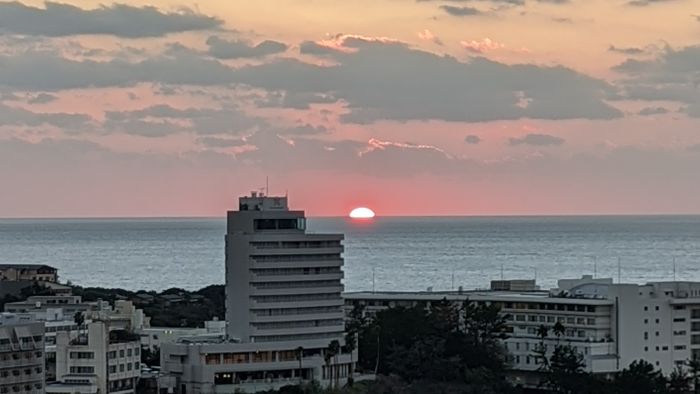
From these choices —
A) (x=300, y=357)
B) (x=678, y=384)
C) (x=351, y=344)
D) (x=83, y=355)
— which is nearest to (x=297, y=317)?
(x=300, y=357)

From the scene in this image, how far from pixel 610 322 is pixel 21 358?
38038mm

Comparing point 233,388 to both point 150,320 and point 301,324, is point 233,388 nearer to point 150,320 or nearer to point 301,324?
point 301,324

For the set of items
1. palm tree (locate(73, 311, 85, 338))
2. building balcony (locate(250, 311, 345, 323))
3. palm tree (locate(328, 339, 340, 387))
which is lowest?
palm tree (locate(328, 339, 340, 387))

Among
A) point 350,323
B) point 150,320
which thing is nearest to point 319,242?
point 350,323

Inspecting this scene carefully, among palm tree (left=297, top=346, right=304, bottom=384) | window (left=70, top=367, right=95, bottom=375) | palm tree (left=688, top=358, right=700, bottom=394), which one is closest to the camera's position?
window (left=70, top=367, right=95, bottom=375)

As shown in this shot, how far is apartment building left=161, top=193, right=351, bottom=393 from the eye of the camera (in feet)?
299

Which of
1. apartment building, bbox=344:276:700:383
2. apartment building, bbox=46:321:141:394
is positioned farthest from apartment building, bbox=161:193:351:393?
apartment building, bbox=344:276:700:383

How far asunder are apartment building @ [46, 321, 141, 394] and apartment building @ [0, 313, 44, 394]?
12.2 feet

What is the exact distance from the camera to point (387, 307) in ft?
356

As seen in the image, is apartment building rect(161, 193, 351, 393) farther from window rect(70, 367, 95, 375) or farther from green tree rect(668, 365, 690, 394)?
green tree rect(668, 365, 690, 394)

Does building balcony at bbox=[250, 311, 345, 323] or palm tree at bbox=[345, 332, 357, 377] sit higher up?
building balcony at bbox=[250, 311, 345, 323]

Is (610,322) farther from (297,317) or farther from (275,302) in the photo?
(275,302)

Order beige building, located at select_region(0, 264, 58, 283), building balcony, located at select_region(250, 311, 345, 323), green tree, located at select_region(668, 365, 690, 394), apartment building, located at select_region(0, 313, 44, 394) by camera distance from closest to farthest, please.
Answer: apartment building, located at select_region(0, 313, 44, 394)
green tree, located at select_region(668, 365, 690, 394)
building balcony, located at select_region(250, 311, 345, 323)
beige building, located at select_region(0, 264, 58, 283)

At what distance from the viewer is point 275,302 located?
304ft
